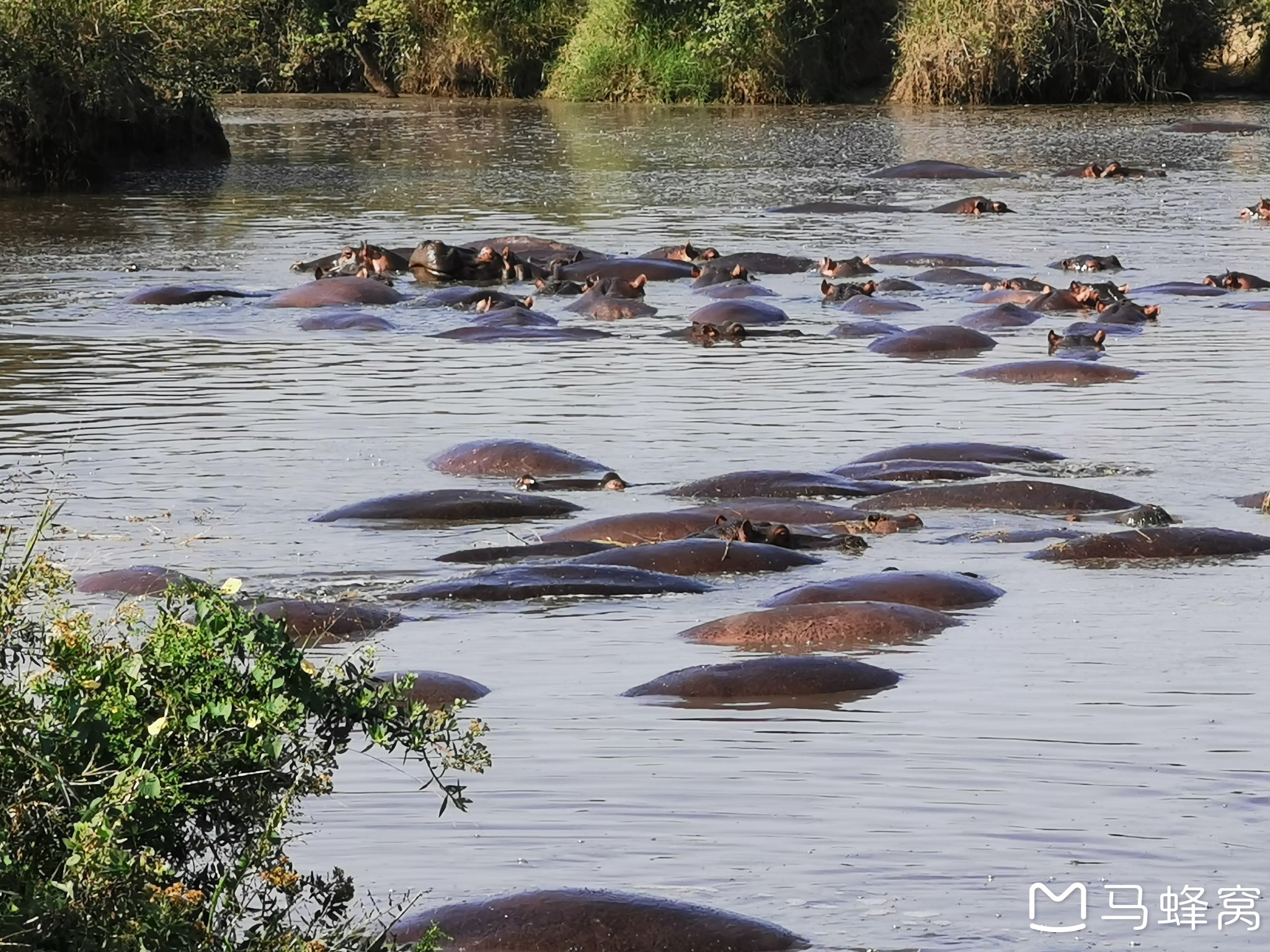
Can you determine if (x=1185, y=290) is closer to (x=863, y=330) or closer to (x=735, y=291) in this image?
(x=863, y=330)

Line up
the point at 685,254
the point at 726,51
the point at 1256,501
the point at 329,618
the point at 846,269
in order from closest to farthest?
the point at 329,618 < the point at 1256,501 < the point at 846,269 < the point at 685,254 < the point at 726,51

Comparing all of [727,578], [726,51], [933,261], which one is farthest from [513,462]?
[726,51]

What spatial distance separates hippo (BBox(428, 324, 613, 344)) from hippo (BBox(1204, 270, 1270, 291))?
180 inches

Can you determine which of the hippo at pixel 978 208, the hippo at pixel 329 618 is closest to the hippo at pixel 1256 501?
the hippo at pixel 329 618

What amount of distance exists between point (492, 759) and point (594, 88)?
3570 cm

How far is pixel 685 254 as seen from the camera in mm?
17828

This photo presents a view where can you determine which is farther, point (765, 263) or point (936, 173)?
point (936, 173)

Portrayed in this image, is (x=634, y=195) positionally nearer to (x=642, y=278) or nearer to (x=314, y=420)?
(x=642, y=278)

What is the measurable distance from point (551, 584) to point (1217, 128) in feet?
83.5

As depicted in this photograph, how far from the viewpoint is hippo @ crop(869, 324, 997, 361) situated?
1353cm

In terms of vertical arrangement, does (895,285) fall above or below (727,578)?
below

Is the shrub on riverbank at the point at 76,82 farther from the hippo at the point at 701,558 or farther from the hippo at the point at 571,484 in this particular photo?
the hippo at the point at 701,558

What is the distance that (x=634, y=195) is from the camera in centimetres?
2403

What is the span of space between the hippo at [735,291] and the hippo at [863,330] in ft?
4.71
